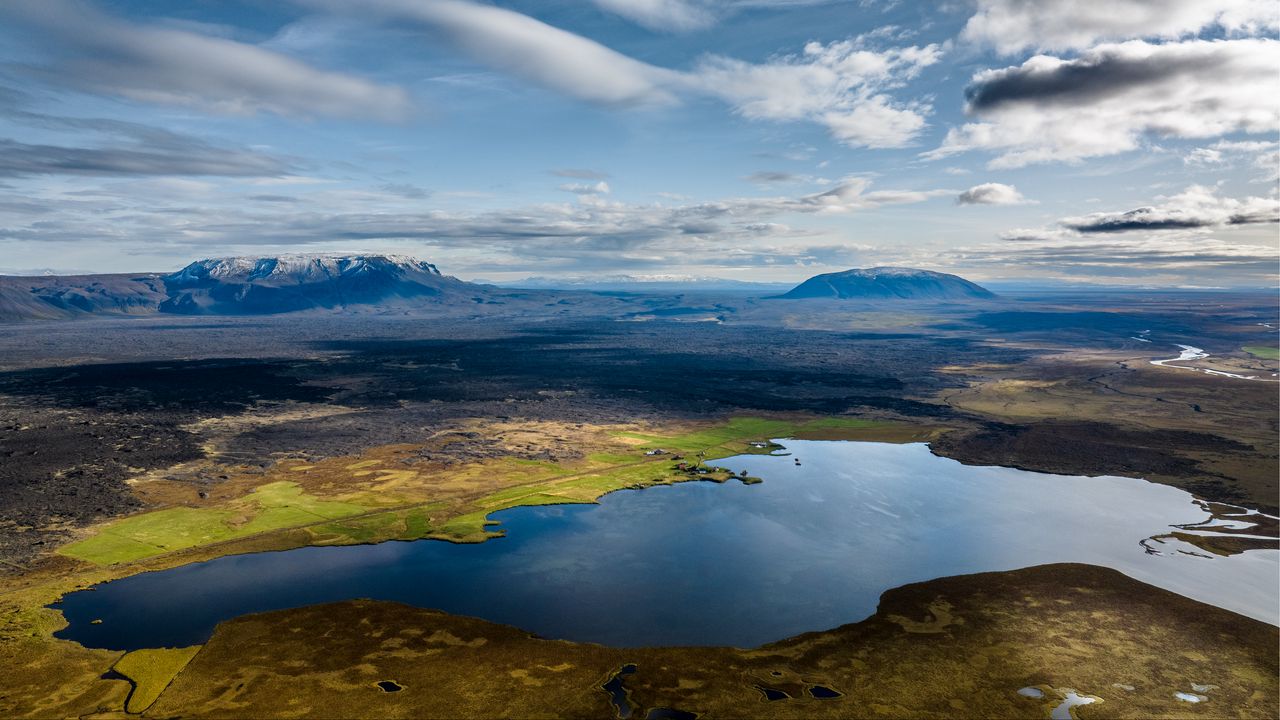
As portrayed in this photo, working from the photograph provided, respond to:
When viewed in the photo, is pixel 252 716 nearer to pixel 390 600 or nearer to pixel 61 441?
pixel 390 600

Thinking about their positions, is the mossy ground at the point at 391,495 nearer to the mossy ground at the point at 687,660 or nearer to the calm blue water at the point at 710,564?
the mossy ground at the point at 687,660

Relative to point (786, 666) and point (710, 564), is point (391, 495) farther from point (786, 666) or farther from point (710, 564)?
point (786, 666)

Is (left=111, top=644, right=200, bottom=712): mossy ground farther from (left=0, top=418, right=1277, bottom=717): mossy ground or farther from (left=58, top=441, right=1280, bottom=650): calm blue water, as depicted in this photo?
(left=58, top=441, right=1280, bottom=650): calm blue water

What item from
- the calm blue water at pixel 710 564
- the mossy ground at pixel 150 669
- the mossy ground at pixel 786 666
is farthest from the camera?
the calm blue water at pixel 710 564

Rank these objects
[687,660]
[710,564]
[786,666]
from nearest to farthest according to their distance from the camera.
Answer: [786,666], [687,660], [710,564]

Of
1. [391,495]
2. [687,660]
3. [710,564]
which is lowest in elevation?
[710,564]

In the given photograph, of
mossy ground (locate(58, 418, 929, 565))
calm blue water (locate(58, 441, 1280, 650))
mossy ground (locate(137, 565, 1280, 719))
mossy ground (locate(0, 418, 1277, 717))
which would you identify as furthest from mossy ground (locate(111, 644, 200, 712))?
mossy ground (locate(58, 418, 929, 565))

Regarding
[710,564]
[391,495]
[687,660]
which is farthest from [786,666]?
[391,495]

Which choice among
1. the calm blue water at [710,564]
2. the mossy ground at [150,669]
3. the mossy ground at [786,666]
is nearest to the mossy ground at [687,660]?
the mossy ground at [786,666]

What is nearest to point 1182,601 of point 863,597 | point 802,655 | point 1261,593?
point 1261,593
